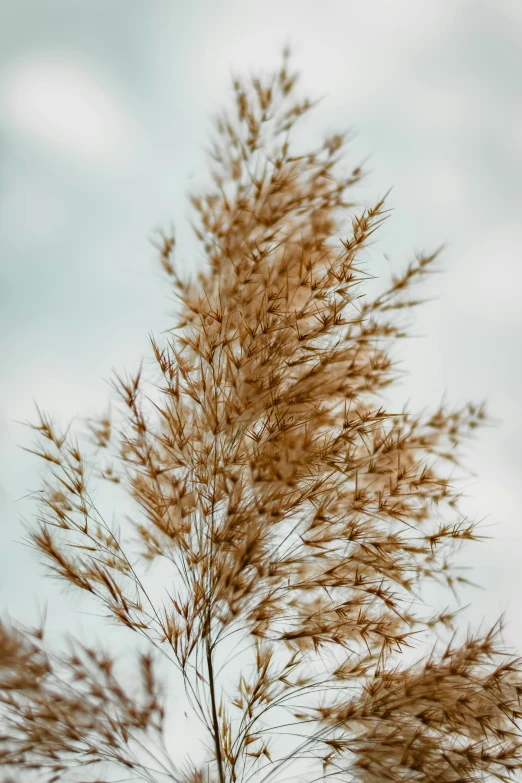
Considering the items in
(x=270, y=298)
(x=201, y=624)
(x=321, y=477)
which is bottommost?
(x=201, y=624)

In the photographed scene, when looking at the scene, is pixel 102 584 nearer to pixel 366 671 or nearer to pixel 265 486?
pixel 265 486

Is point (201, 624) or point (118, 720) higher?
point (201, 624)

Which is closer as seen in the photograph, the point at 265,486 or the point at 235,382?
the point at 265,486

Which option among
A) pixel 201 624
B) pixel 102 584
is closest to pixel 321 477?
pixel 201 624

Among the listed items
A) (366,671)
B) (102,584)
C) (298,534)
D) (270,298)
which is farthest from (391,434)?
(102,584)

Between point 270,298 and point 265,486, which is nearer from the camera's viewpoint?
point 265,486

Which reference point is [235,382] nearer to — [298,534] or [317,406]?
[317,406]

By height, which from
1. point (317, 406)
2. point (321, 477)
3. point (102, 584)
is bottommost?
point (102, 584)

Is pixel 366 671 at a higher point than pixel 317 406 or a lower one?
lower

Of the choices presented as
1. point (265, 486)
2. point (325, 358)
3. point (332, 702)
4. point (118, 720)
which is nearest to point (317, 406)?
point (325, 358)
